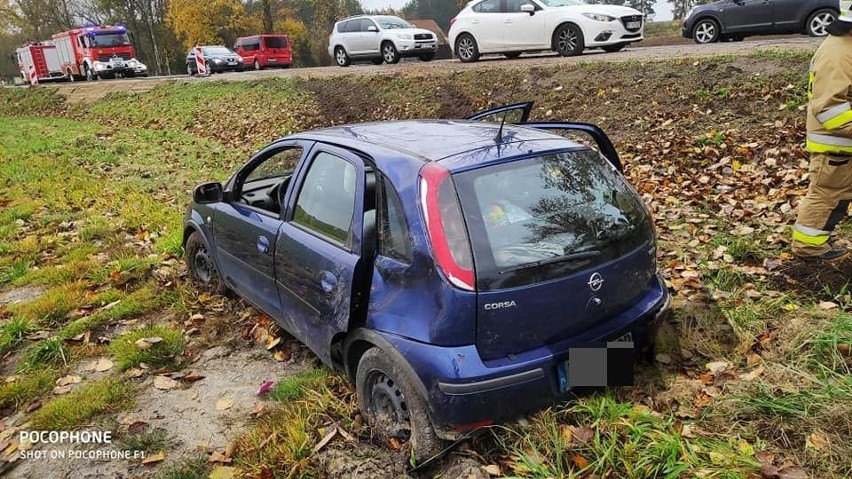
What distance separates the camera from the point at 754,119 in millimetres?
6805

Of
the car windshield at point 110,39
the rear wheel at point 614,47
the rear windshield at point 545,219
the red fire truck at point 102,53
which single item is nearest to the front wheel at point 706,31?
the rear wheel at point 614,47

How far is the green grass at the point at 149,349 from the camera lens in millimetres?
4105

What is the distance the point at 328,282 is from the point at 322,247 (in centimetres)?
21

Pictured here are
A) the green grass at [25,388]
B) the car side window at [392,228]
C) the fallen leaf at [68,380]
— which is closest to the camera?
the car side window at [392,228]

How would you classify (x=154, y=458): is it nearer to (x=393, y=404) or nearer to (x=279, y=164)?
(x=393, y=404)

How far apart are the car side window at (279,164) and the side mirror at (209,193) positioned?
23 cm

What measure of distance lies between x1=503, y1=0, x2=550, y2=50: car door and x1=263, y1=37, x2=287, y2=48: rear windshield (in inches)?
886

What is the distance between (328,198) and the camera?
3.36m

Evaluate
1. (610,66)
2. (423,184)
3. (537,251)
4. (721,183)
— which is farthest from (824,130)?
(610,66)

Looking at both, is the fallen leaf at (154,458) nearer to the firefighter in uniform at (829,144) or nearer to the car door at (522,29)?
the firefighter in uniform at (829,144)

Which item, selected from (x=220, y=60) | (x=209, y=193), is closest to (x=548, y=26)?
(x=209, y=193)

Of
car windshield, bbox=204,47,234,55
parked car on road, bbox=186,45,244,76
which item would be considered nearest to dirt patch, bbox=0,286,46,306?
parked car on road, bbox=186,45,244,76

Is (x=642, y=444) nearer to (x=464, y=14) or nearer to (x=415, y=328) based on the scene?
(x=415, y=328)

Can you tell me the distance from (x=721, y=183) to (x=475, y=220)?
4206mm
